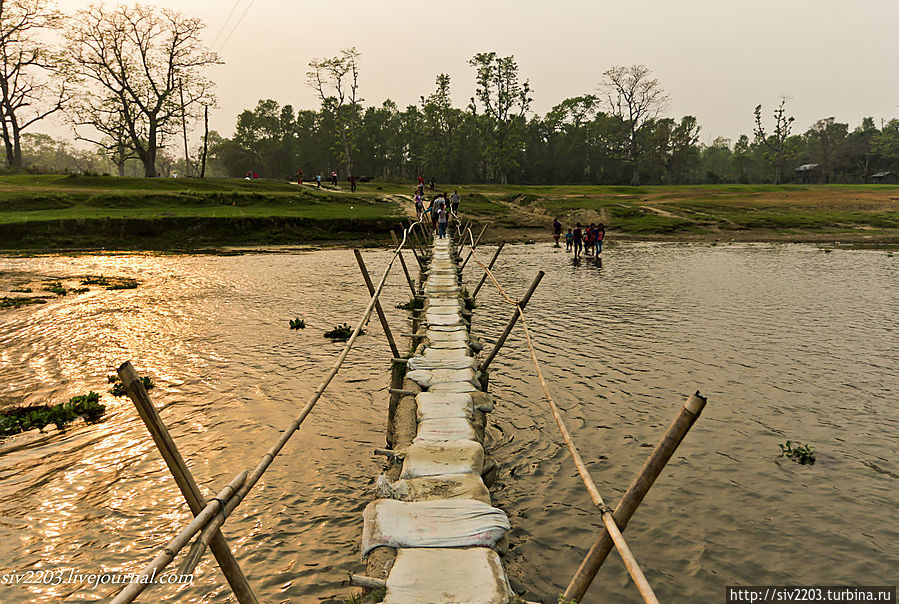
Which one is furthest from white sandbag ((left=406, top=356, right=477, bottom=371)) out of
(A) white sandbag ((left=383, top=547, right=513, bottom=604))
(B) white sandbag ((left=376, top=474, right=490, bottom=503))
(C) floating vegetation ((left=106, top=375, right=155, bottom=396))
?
(C) floating vegetation ((left=106, top=375, right=155, bottom=396))

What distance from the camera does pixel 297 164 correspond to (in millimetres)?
80438

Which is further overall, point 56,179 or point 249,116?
point 249,116

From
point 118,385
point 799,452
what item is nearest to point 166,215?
point 118,385

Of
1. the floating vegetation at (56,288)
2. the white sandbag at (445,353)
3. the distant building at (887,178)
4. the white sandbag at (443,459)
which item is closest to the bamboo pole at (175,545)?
the white sandbag at (443,459)

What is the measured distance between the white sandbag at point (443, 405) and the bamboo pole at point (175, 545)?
3.42 metres

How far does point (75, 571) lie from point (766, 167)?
120 m

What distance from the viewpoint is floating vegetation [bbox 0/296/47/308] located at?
49.8ft

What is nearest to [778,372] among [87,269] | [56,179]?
[87,269]

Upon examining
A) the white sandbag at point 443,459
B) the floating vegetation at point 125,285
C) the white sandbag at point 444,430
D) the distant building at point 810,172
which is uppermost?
the distant building at point 810,172

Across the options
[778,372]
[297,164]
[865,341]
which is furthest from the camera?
[297,164]

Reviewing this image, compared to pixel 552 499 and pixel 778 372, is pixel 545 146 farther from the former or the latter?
pixel 552 499

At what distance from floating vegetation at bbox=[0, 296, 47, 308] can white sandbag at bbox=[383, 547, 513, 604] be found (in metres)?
17.4

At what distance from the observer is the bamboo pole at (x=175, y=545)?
2.47 metres

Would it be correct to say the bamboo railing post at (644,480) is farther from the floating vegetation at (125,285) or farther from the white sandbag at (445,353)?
the floating vegetation at (125,285)
